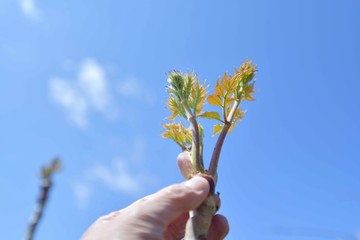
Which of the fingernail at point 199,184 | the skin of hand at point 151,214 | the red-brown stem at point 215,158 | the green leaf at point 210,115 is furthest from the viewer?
the green leaf at point 210,115

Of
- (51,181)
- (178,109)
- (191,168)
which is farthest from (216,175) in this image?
(51,181)

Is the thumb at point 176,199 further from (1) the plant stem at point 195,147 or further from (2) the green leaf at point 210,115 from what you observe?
(2) the green leaf at point 210,115

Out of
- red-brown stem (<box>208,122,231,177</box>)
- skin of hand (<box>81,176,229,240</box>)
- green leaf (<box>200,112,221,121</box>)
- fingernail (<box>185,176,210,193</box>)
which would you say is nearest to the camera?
skin of hand (<box>81,176,229,240</box>)

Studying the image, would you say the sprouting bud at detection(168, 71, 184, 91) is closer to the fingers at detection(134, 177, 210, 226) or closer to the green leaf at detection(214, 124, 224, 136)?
the green leaf at detection(214, 124, 224, 136)

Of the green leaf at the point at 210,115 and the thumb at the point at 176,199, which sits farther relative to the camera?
the green leaf at the point at 210,115

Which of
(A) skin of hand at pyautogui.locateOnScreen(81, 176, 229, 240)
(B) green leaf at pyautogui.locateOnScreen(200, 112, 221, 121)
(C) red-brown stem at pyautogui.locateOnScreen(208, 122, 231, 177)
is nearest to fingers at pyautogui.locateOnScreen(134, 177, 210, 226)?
(A) skin of hand at pyautogui.locateOnScreen(81, 176, 229, 240)

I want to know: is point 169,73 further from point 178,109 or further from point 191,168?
point 191,168

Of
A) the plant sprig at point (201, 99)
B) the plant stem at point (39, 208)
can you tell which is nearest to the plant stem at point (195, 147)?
the plant sprig at point (201, 99)

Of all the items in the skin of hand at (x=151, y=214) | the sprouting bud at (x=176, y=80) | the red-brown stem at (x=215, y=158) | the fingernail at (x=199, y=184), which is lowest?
the skin of hand at (x=151, y=214)
